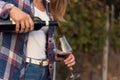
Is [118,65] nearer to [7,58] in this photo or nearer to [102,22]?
[102,22]

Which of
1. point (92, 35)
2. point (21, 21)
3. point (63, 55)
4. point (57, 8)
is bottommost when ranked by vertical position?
point (92, 35)

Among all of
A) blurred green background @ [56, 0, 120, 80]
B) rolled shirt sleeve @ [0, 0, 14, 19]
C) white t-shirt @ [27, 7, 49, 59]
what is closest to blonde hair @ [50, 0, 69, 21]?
white t-shirt @ [27, 7, 49, 59]

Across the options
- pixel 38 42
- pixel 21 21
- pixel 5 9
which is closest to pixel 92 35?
pixel 38 42

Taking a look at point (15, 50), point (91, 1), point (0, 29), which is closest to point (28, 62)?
point (15, 50)

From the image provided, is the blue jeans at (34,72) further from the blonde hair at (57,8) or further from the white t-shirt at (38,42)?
the blonde hair at (57,8)

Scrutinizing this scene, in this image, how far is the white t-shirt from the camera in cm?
286

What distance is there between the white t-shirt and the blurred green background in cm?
330

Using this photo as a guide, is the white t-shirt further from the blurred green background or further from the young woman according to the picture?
the blurred green background

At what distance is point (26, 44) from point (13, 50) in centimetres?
10

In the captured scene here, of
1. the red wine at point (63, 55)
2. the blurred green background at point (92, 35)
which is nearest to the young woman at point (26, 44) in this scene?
the red wine at point (63, 55)

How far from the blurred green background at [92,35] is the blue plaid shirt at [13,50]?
3.43 meters

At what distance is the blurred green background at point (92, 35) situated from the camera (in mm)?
6621

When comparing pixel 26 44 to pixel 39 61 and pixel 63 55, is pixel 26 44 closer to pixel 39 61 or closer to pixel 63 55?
pixel 39 61

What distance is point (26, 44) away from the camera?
2830 mm
